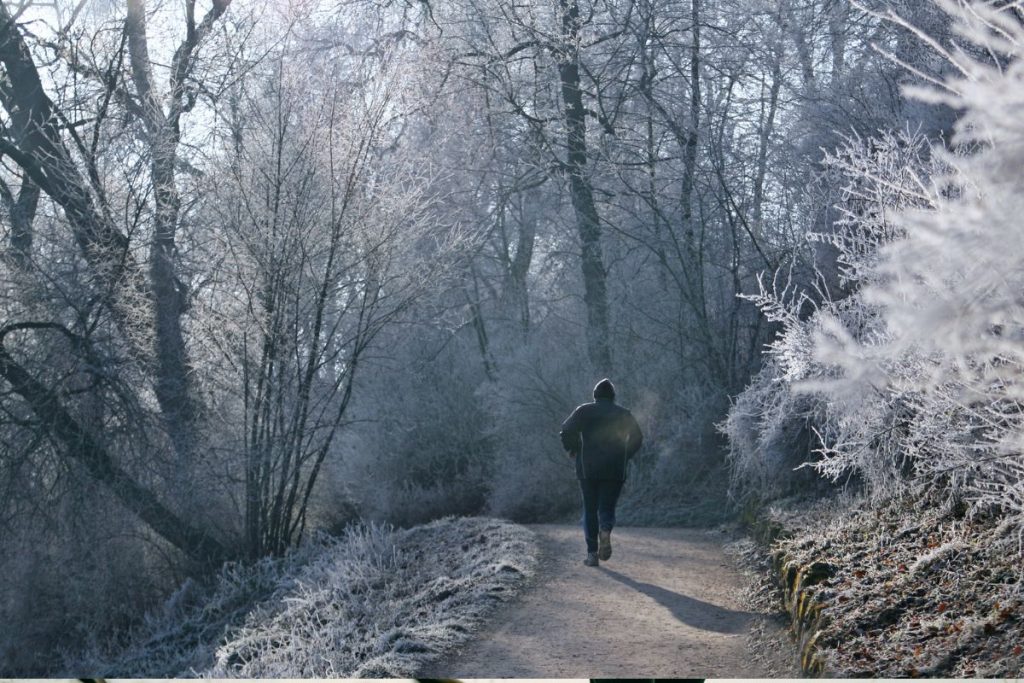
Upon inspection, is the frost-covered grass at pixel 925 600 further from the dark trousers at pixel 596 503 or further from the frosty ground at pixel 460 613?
the dark trousers at pixel 596 503

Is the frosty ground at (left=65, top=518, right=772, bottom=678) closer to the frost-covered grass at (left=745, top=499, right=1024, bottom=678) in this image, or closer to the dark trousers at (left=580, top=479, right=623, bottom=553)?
the dark trousers at (left=580, top=479, right=623, bottom=553)

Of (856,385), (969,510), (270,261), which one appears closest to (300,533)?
(270,261)

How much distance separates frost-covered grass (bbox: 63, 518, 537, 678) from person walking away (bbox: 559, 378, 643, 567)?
19.3 inches

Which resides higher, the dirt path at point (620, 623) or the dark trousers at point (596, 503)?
the dark trousers at point (596, 503)

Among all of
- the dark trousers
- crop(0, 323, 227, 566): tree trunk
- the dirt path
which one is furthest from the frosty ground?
crop(0, 323, 227, 566): tree trunk

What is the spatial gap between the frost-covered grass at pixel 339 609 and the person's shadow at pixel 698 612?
77 centimetres

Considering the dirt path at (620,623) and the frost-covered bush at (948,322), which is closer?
the frost-covered bush at (948,322)

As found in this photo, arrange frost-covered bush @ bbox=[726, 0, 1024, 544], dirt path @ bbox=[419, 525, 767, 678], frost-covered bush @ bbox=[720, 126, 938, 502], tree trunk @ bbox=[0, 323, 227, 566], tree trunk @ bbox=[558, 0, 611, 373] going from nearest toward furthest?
frost-covered bush @ bbox=[726, 0, 1024, 544] → dirt path @ bbox=[419, 525, 767, 678] → frost-covered bush @ bbox=[720, 126, 938, 502] → tree trunk @ bbox=[0, 323, 227, 566] → tree trunk @ bbox=[558, 0, 611, 373]

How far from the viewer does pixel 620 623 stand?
617 centimetres

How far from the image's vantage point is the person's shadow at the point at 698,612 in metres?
6.28

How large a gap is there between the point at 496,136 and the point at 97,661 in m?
5.75

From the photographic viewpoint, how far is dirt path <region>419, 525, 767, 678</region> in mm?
5465

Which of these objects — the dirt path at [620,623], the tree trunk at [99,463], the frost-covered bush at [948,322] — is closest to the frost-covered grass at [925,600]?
the frost-covered bush at [948,322]

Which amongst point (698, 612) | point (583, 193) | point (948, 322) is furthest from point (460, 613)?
point (583, 193)
